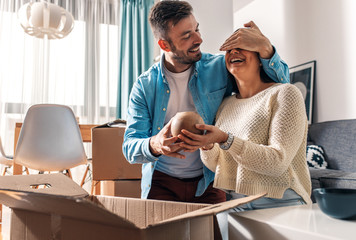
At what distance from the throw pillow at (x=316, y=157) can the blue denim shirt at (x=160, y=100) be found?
1.41 m

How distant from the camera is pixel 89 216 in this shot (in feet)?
1.49

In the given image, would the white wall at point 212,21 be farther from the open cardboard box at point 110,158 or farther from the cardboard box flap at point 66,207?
the cardboard box flap at point 66,207

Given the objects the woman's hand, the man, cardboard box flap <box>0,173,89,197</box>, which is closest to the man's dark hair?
the man

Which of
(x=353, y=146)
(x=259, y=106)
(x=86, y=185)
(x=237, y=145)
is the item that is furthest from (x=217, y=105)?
(x=86, y=185)

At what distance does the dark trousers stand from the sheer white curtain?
3.44 metres

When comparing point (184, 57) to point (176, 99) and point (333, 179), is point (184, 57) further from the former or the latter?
point (333, 179)

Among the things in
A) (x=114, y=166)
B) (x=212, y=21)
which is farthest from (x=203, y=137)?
(x=212, y=21)

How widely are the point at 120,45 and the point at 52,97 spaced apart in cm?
119

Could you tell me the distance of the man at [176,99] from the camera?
1.26 meters

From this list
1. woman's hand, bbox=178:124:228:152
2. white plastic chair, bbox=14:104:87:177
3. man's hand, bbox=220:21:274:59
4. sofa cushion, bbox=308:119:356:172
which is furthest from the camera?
white plastic chair, bbox=14:104:87:177

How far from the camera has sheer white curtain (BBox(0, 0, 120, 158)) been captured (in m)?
4.20

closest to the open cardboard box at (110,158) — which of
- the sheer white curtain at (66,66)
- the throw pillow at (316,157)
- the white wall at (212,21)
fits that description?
the throw pillow at (316,157)

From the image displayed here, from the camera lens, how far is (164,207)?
65 cm

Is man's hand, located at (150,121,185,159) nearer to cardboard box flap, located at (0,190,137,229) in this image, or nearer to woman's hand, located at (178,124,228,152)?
woman's hand, located at (178,124,228,152)
